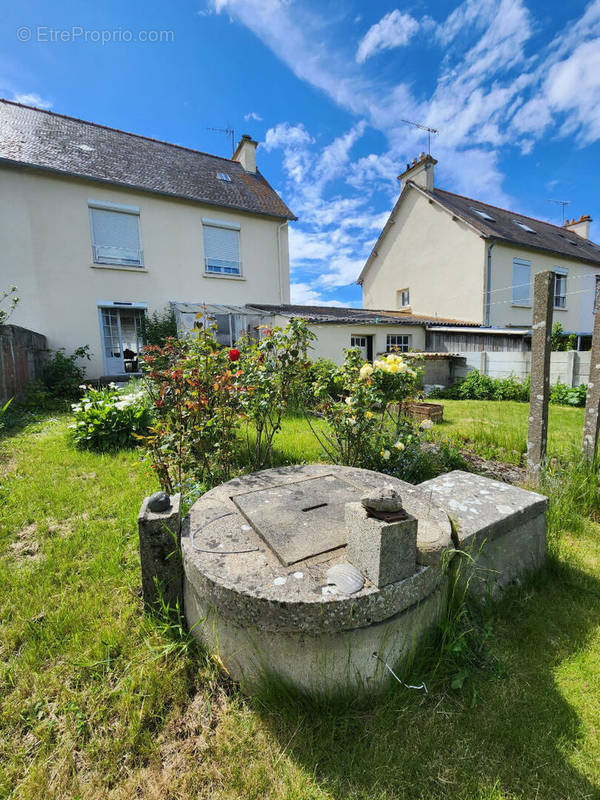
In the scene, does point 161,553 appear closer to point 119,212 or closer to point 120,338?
point 120,338

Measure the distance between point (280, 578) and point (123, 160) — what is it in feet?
46.0

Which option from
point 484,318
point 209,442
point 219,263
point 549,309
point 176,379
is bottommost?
point 209,442

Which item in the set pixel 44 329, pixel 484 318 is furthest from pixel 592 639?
pixel 484 318

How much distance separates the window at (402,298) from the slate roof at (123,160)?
6999mm

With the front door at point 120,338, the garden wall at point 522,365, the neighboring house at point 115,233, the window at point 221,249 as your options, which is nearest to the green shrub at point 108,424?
the front door at point 120,338

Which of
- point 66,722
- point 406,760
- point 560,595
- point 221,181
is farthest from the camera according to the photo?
point 221,181

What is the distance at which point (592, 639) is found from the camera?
1720 millimetres

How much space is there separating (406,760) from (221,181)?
50.3ft

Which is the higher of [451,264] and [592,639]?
[451,264]

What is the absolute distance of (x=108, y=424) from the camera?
435 centimetres

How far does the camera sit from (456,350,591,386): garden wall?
8586 millimetres

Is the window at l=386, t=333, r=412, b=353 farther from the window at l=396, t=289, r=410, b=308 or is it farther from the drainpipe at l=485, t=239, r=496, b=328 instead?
the window at l=396, t=289, r=410, b=308

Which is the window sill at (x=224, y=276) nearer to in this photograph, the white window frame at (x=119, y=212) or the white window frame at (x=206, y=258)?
the white window frame at (x=206, y=258)

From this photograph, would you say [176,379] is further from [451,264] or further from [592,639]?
[451,264]
